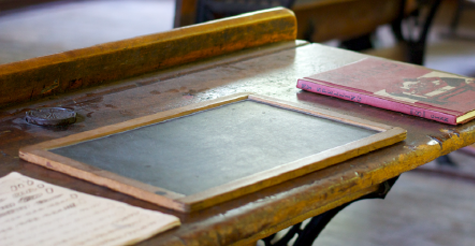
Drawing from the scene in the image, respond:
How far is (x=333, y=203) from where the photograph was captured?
1.09m

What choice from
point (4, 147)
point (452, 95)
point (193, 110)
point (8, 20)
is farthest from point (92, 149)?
point (8, 20)

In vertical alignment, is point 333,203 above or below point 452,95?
below

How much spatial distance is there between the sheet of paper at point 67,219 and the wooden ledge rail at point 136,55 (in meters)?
0.45

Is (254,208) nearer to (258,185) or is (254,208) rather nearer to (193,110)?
(258,185)

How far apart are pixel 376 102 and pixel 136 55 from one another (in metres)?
0.62

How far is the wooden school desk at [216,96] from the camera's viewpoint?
0.90 metres

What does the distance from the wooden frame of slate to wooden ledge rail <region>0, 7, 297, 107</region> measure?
0.96ft

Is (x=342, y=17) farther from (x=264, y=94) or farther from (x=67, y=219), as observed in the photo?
(x=67, y=219)

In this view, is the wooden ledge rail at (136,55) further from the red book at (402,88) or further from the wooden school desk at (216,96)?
the red book at (402,88)

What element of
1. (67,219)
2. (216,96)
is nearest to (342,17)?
(216,96)

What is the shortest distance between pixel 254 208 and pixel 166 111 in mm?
426

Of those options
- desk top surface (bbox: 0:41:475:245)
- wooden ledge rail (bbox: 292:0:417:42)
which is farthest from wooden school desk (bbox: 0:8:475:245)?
wooden ledge rail (bbox: 292:0:417:42)

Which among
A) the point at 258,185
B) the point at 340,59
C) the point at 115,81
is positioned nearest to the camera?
the point at 258,185

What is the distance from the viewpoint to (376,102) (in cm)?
135
